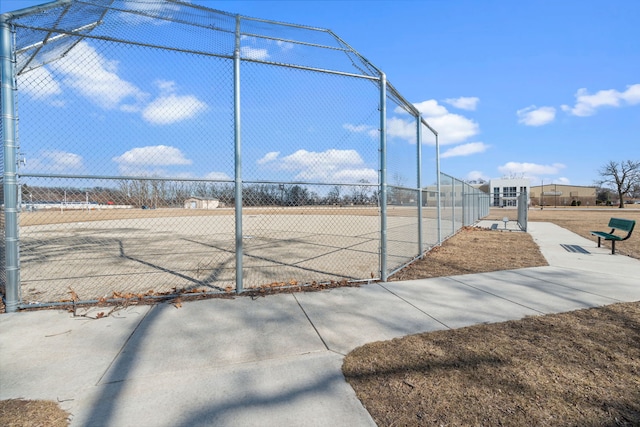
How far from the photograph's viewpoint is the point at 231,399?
223 cm

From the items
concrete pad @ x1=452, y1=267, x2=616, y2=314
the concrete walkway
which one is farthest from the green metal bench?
concrete pad @ x1=452, y1=267, x2=616, y2=314

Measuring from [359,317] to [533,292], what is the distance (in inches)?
116

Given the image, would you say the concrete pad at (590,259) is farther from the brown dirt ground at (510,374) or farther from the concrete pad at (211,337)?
the concrete pad at (211,337)

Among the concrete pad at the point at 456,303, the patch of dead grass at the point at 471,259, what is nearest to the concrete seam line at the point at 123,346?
the concrete pad at the point at 456,303

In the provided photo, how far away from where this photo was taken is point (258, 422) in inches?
78.7

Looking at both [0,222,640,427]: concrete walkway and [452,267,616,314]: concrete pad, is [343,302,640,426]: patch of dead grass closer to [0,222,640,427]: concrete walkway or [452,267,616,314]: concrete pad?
[0,222,640,427]: concrete walkway

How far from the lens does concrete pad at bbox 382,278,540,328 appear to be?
3.75 meters

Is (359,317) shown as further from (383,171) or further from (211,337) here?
(383,171)

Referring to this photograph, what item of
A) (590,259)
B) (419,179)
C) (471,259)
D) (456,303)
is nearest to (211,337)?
(456,303)

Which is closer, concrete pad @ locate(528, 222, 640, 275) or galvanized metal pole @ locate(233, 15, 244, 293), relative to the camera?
galvanized metal pole @ locate(233, 15, 244, 293)

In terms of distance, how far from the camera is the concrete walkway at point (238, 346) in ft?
7.06

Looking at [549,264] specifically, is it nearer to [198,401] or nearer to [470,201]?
[198,401]

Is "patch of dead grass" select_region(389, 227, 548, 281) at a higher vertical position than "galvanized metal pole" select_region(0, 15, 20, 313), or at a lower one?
lower

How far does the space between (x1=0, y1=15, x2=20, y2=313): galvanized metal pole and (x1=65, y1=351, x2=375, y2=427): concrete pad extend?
2623mm
